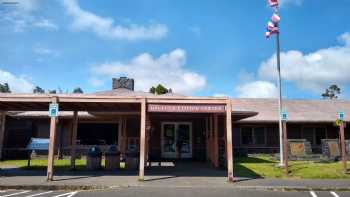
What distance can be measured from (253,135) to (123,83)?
11957mm

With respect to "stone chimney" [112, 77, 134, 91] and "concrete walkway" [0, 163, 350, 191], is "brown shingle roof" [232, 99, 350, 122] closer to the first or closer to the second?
"stone chimney" [112, 77, 134, 91]

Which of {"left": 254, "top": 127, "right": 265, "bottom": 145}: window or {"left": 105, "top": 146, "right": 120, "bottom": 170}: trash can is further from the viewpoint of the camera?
{"left": 254, "top": 127, "right": 265, "bottom": 145}: window

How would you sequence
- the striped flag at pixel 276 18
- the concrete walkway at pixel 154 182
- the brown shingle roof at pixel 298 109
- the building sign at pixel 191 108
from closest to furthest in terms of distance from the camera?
1. the concrete walkway at pixel 154 182
2. the building sign at pixel 191 108
3. the striped flag at pixel 276 18
4. the brown shingle roof at pixel 298 109

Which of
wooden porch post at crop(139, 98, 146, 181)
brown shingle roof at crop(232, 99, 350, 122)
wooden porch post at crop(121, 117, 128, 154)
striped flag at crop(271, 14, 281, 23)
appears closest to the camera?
wooden porch post at crop(139, 98, 146, 181)

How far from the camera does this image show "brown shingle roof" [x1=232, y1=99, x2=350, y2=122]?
2441 cm

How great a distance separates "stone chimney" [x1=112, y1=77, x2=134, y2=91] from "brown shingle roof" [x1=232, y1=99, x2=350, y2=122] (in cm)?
887

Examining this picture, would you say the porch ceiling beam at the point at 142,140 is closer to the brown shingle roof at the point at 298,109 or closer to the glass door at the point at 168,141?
the glass door at the point at 168,141

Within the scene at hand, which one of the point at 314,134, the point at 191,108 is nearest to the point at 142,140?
the point at 191,108

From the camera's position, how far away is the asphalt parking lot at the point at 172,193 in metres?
9.88

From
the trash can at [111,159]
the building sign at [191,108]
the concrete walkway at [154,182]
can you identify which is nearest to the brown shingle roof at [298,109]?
the trash can at [111,159]

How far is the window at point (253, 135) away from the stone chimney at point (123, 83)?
10629 mm

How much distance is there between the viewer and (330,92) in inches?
3403

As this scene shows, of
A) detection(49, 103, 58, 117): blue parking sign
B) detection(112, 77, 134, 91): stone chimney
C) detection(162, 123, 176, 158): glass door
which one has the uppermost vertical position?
detection(112, 77, 134, 91): stone chimney

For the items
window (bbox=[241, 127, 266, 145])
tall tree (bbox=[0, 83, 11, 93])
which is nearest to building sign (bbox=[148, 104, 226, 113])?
window (bbox=[241, 127, 266, 145])
